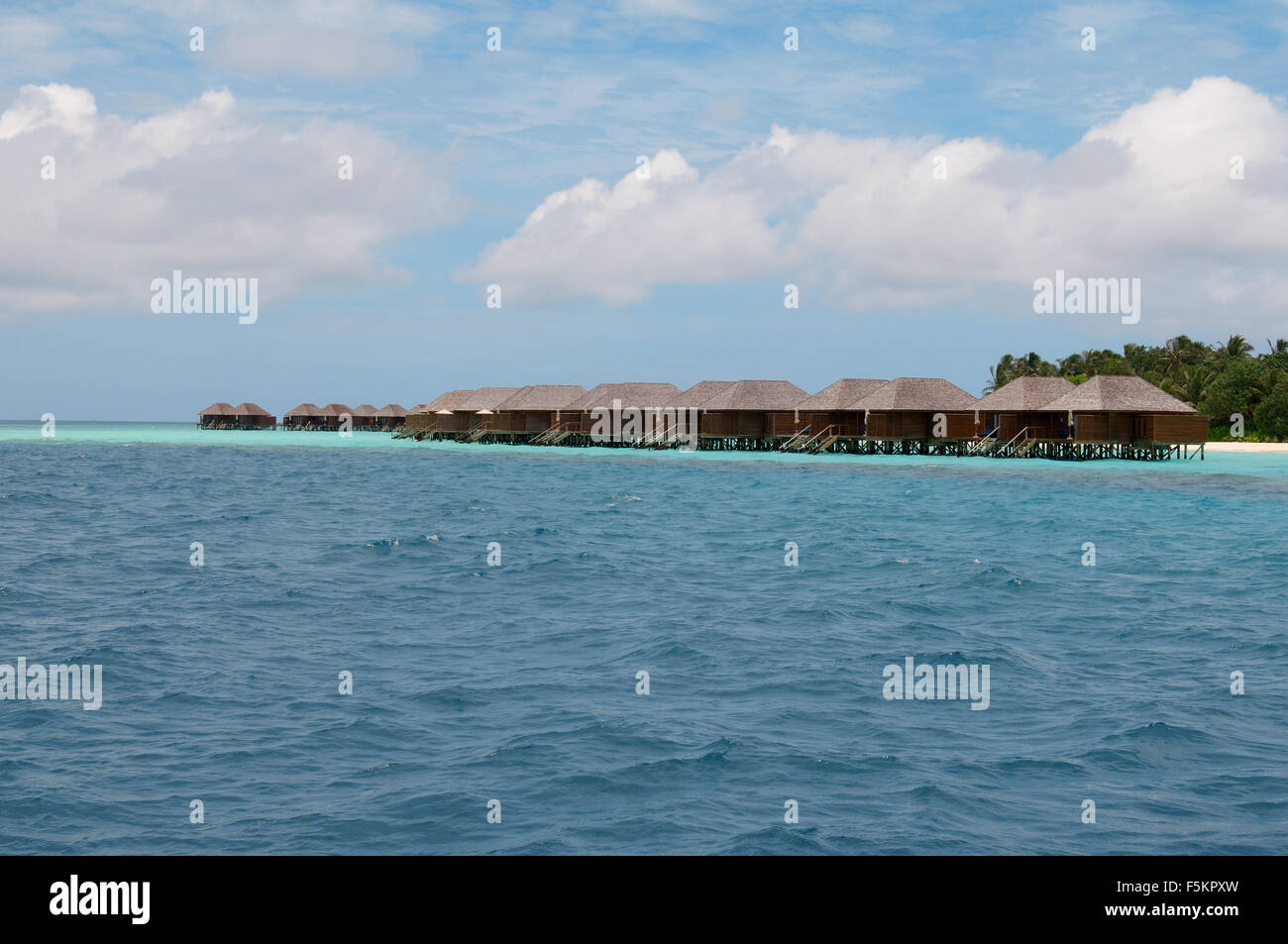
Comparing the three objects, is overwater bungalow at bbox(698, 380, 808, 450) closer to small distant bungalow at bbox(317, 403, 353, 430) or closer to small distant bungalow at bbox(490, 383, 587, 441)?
small distant bungalow at bbox(490, 383, 587, 441)

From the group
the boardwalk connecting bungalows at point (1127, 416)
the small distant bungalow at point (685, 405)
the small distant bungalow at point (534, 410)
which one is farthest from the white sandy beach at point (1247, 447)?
the small distant bungalow at point (534, 410)

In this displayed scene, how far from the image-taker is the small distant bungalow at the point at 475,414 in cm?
9050

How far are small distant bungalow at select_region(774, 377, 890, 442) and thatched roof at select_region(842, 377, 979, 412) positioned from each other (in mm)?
1128

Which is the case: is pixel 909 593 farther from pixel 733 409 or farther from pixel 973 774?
pixel 733 409

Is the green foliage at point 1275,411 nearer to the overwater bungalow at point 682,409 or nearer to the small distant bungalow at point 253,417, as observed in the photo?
the overwater bungalow at point 682,409

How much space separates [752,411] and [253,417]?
84.8 m

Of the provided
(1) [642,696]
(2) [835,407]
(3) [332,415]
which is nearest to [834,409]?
(2) [835,407]

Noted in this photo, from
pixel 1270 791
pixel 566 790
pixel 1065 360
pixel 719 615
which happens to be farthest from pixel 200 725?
pixel 1065 360

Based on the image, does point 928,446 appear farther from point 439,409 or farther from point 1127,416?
point 439,409

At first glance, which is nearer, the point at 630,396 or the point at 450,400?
the point at 630,396

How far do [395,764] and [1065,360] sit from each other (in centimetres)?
9644

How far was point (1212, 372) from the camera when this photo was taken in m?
80.1

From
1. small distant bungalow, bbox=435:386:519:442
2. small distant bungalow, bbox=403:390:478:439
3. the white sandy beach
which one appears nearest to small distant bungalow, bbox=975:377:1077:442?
the white sandy beach

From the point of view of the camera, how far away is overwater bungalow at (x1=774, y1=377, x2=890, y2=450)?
221 feet
